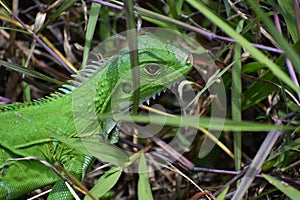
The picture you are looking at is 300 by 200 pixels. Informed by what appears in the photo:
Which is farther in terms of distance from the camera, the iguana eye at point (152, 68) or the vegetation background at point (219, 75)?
the iguana eye at point (152, 68)

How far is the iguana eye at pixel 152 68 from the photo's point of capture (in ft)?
8.08

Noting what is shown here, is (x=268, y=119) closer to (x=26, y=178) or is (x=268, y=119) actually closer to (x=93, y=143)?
(x=93, y=143)

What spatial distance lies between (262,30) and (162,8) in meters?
1.10

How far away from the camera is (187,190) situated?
9.09 ft

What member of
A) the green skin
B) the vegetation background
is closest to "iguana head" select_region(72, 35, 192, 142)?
the green skin

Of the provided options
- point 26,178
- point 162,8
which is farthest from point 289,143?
point 162,8

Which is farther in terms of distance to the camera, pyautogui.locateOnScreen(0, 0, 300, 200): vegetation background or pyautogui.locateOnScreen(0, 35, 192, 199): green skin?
pyautogui.locateOnScreen(0, 35, 192, 199): green skin

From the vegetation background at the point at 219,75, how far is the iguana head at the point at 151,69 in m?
0.16

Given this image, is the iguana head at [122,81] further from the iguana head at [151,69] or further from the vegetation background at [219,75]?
the vegetation background at [219,75]

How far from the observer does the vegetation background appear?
7.35 ft

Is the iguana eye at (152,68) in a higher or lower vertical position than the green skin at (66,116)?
higher

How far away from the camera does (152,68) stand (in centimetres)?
247

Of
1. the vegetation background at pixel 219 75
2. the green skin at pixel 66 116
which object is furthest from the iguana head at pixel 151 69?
the vegetation background at pixel 219 75

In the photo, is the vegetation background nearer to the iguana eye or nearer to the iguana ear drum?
the iguana eye
